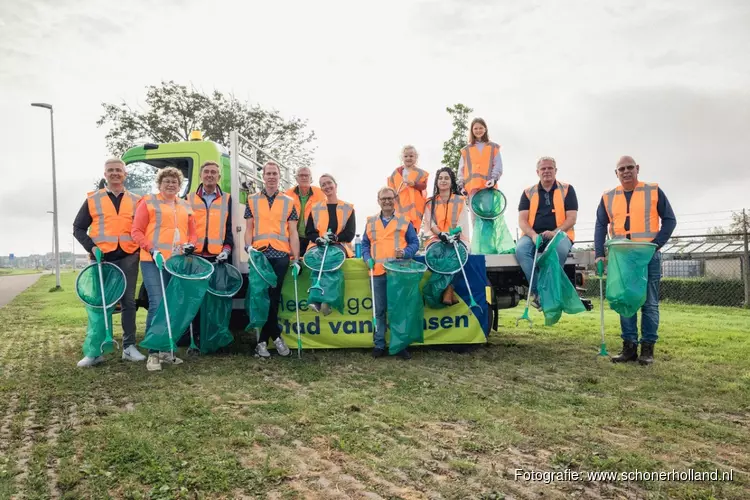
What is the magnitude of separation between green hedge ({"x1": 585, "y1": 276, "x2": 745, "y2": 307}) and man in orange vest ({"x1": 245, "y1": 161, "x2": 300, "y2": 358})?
32.2ft

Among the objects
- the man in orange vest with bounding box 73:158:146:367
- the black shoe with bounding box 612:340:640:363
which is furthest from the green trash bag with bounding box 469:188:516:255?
the man in orange vest with bounding box 73:158:146:367

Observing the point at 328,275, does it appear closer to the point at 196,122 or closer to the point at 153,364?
the point at 153,364

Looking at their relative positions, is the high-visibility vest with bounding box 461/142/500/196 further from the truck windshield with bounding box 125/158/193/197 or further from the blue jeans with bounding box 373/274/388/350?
the truck windshield with bounding box 125/158/193/197

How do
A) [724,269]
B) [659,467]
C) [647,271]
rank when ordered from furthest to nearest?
1. [724,269]
2. [647,271]
3. [659,467]

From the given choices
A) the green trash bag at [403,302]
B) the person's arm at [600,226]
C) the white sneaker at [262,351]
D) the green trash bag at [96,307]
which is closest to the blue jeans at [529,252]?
the person's arm at [600,226]

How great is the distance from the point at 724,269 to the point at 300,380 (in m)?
12.7

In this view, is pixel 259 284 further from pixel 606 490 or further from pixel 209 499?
pixel 606 490

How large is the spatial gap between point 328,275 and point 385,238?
2.28 ft

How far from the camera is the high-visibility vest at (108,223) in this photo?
16.4ft

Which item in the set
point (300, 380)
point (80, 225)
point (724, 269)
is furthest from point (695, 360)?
point (724, 269)

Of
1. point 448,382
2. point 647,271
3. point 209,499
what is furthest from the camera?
point 647,271

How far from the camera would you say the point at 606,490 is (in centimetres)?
226

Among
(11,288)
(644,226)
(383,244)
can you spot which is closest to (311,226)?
(383,244)

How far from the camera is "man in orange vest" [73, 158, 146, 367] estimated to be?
500 centimetres
